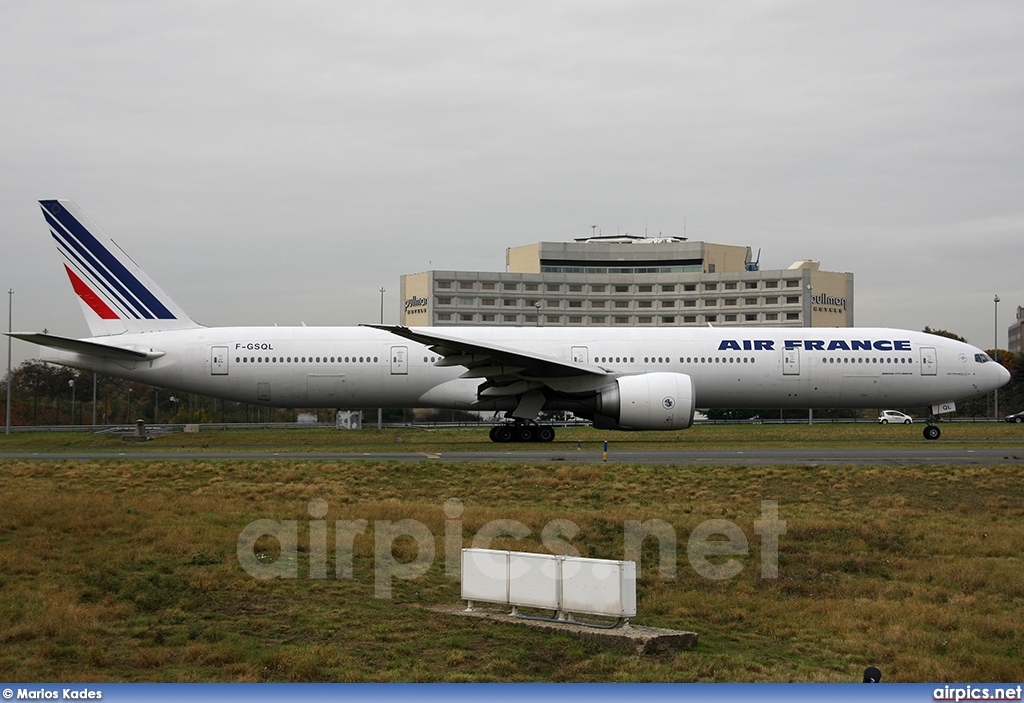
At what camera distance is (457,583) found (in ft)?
38.5

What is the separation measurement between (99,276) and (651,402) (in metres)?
19.2

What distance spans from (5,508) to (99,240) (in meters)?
20.3

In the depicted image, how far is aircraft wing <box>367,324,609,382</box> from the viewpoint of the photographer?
28.7m

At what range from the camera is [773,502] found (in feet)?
58.9

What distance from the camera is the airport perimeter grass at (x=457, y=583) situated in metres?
8.62

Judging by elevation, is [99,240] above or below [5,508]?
above

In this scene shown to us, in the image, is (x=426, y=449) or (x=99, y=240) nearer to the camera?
(x=426, y=449)

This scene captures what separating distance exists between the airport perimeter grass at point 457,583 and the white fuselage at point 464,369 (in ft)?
37.6

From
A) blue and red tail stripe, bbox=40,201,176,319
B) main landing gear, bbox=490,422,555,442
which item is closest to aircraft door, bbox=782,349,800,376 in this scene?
main landing gear, bbox=490,422,555,442

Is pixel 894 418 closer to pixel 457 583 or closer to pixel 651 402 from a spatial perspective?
pixel 651 402

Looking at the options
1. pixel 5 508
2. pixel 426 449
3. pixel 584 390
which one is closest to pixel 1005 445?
pixel 584 390

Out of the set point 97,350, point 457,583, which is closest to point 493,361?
point 97,350

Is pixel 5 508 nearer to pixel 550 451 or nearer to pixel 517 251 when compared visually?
pixel 550 451

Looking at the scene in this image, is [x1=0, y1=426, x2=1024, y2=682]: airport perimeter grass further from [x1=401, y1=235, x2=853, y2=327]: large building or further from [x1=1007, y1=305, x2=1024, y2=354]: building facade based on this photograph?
[x1=1007, y1=305, x2=1024, y2=354]: building facade
